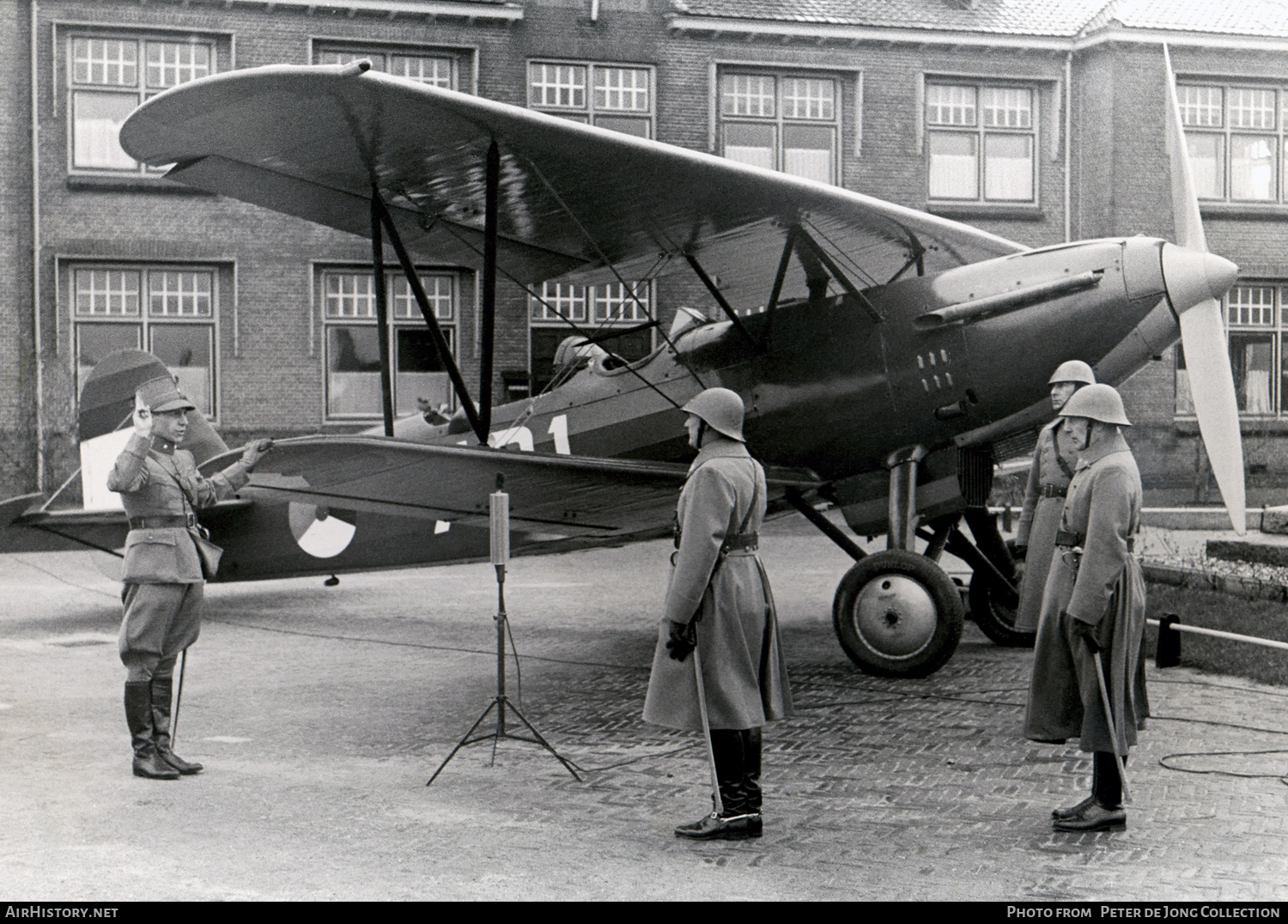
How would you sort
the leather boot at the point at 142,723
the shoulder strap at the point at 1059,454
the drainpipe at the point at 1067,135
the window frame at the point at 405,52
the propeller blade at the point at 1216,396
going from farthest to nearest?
the drainpipe at the point at 1067,135, the window frame at the point at 405,52, the propeller blade at the point at 1216,396, the shoulder strap at the point at 1059,454, the leather boot at the point at 142,723

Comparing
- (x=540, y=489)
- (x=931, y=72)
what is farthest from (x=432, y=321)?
(x=931, y=72)

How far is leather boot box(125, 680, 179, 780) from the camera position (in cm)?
600

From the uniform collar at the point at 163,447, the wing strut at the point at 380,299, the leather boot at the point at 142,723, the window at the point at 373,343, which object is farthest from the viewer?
the window at the point at 373,343

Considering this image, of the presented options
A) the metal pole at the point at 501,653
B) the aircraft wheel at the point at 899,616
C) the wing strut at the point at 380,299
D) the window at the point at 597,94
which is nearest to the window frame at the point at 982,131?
the window at the point at 597,94

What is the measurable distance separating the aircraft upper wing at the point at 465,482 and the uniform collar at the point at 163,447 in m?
0.49

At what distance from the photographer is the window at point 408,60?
789 inches

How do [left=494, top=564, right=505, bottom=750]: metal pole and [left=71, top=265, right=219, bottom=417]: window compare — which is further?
[left=71, top=265, right=219, bottom=417]: window

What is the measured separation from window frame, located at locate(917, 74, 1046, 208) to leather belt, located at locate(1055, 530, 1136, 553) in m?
17.5

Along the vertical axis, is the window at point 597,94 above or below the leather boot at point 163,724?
above

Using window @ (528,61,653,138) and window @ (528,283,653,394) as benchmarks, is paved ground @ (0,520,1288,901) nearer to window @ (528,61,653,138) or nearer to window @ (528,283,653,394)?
window @ (528,283,653,394)

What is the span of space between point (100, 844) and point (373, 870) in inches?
42.8

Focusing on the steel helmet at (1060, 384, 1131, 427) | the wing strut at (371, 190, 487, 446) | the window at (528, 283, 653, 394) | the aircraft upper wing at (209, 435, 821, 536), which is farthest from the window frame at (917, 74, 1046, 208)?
the steel helmet at (1060, 384, 1131, 427)

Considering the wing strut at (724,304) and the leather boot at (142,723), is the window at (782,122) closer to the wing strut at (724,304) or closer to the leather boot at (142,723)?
the wing strut at (724,304)

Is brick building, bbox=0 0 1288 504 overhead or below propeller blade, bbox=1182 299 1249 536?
overhead
